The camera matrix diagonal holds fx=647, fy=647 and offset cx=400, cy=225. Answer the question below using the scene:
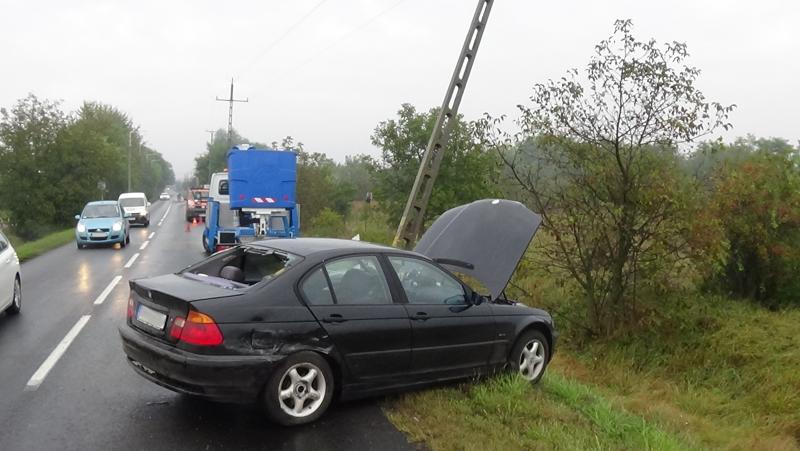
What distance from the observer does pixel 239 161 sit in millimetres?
16953

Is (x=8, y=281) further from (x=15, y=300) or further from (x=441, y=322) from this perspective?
(x=441, y=322)

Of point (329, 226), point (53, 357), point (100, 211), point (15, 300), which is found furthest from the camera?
point (329, 226)

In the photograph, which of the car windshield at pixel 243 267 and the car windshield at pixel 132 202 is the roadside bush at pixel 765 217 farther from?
the car windshield at pixel 132 202

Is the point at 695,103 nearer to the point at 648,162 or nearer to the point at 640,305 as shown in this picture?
the point at 648,162

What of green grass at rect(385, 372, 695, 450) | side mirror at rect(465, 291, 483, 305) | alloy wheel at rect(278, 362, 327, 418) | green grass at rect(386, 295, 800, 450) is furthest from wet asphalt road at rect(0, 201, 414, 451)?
side mirror at rect(465, 291, 483, 305)

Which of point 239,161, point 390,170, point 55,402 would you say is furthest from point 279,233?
point 55,402

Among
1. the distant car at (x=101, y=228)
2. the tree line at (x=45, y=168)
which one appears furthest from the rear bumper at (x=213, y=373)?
the tree line at (x=45, y=168)

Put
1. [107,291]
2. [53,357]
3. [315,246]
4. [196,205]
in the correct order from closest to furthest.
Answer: [315,246] < [53,357] < [107,291] < [196,205]

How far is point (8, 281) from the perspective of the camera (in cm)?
862

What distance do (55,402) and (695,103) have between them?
29.3 feet

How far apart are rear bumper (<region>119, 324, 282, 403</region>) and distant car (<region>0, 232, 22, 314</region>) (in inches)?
197

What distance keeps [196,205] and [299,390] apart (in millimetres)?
35857

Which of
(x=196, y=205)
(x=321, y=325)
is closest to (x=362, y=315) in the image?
(x=321, y=325)

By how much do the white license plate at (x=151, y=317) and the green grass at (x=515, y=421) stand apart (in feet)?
6.19
